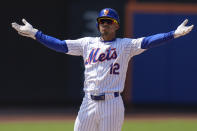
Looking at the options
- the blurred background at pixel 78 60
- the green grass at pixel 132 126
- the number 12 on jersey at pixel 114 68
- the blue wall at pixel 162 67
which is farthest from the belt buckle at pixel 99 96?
the blue wall at pixel 162 67

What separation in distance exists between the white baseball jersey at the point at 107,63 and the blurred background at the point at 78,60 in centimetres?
756

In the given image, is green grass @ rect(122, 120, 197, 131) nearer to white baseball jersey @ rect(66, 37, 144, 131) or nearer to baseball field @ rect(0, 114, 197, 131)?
baseball field @ rect(0, 114, 197, 131)

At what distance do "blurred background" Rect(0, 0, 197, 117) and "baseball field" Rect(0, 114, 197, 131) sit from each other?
1.40 m

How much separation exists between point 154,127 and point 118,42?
4.80m

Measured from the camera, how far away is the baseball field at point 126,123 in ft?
29.1

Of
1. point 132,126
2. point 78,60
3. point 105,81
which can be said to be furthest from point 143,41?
point 78,60

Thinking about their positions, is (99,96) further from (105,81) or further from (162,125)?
(162,125)

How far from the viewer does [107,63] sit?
4.45m

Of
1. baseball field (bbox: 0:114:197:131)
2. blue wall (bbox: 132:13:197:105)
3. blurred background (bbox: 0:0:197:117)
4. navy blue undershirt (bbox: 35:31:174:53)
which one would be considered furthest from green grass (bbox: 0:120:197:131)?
navy blue undershirt (bbox: 35:31:174:53)

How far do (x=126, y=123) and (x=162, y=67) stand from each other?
3.27 meters

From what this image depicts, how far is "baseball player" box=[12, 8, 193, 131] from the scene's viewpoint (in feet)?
14.3

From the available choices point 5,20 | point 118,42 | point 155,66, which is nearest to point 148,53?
point 155,66

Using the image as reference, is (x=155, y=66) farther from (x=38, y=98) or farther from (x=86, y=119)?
(x=86, y=119)

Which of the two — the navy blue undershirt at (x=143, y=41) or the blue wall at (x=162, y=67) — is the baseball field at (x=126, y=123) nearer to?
the blue wall at (x=162, y=67)
